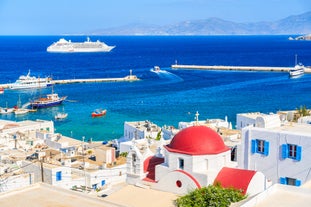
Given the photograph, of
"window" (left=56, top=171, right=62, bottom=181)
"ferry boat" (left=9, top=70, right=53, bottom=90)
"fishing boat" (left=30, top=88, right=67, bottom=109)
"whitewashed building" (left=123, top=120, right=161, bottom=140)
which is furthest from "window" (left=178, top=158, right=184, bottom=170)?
"ferry boat" (left=9, top=70, right=53, bottom=90)

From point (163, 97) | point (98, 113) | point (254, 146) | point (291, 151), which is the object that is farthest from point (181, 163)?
point (163, 97)

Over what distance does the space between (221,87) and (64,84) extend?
35455 mm

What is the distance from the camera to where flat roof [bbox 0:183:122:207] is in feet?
57.6

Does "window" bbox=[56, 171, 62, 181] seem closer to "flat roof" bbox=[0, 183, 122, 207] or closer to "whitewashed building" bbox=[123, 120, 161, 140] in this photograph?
"flat roof" bbox=[0, 183, 122, 207]

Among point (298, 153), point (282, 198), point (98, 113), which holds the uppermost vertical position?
point (282, 198)

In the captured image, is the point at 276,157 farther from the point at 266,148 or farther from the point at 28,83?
the point at 28,83

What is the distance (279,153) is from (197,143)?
15.4ft

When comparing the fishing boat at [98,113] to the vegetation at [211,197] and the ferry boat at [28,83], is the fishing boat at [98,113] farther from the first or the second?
the vegetation at [211,197]

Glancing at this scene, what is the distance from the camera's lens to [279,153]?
24.0 metres

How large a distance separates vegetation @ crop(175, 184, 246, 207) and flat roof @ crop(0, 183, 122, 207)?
3.84 meters

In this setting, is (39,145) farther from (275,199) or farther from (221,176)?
(275,199)

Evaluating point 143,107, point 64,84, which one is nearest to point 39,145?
point 143,107

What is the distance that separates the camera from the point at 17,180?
27328 mm

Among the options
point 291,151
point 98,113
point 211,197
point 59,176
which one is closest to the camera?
point 211,197
